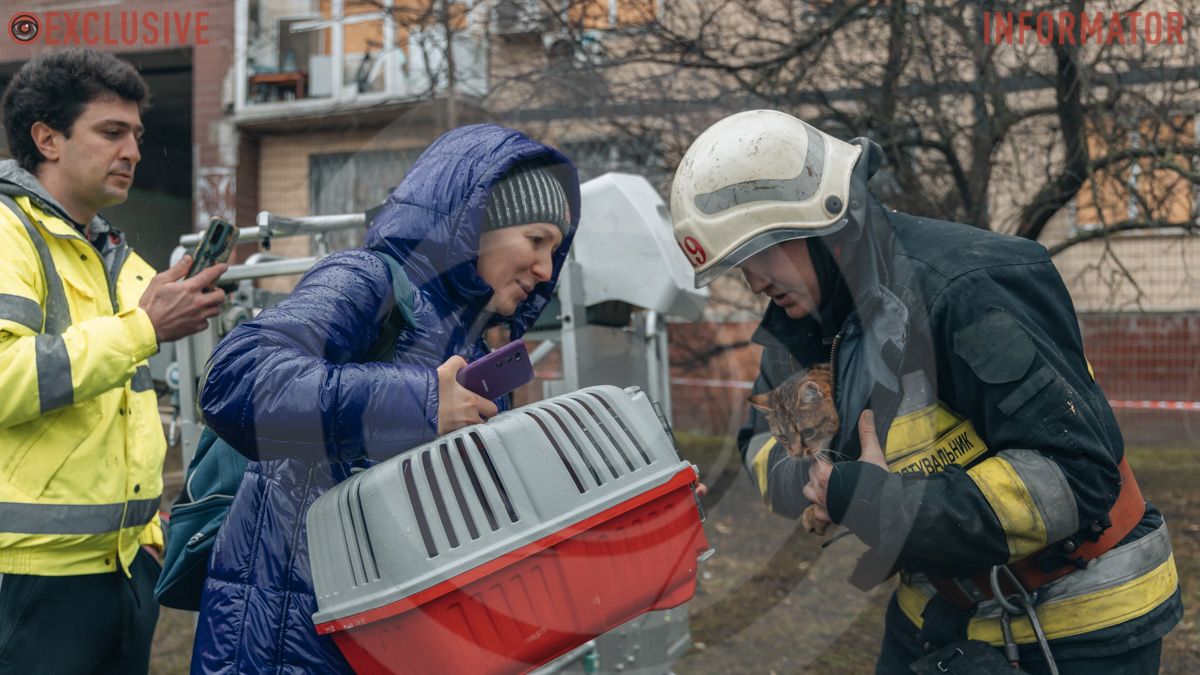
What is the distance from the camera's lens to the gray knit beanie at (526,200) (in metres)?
1.97

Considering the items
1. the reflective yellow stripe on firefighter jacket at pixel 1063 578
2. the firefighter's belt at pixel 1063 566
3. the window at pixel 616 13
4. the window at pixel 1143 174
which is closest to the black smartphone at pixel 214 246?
the reflective yellow stripe on firefighter jacket at pixel 1063 578

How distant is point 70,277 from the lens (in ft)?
8.09

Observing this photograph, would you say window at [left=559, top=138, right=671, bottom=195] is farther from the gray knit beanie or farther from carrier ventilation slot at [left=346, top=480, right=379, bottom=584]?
carrier ventilation slot at [left=346, top=480, right=379, bottom=584]

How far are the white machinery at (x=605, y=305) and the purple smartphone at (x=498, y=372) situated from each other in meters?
2.06

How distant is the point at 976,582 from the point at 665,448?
75 centimetres

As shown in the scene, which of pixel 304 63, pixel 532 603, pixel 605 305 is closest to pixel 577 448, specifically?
pixel 532 603

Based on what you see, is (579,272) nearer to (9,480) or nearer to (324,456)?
(9,480)

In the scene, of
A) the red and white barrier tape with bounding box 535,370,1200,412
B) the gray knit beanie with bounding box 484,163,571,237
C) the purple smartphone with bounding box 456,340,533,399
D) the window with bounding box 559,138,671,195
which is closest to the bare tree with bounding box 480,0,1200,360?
the window with bounding box 559,138,671,195

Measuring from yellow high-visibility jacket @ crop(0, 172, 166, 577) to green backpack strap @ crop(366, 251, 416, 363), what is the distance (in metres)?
0.86

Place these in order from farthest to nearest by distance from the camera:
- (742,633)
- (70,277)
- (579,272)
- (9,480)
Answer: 1. (742,633)
2. (579,272)
3. (70,277)
4. (9,480)

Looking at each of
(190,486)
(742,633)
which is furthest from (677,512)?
(742,633)

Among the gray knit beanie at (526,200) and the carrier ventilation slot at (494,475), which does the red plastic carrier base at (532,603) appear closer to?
the carrier ventilation slot at (494,475)

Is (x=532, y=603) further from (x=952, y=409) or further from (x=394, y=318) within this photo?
(x=952, y=409)

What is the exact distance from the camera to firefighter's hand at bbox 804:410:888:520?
1.88m
